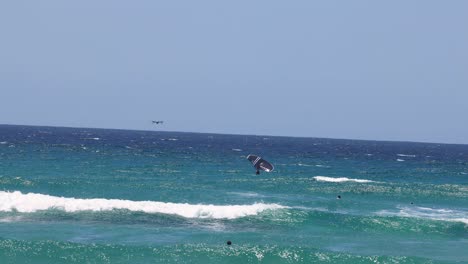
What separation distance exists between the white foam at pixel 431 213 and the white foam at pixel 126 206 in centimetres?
817

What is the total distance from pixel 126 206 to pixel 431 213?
Answer: 2085 centimetres

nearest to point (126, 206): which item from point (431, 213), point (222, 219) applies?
point (222, 219)

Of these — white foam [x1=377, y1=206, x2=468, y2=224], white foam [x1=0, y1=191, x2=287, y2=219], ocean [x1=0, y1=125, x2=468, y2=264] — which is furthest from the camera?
white foam [x1=377, y1=206, x2=468, y2=224]

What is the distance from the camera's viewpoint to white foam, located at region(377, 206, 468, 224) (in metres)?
39.2

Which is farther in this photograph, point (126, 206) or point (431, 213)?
point (431, 213)

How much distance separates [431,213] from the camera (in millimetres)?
41562

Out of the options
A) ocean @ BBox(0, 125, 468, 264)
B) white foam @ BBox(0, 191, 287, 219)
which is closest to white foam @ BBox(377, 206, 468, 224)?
ocean @ BBox(0, 125, 468, 264)

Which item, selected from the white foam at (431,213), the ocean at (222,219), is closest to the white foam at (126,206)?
the ocean at (222,219)

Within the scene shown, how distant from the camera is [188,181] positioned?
55906 mm

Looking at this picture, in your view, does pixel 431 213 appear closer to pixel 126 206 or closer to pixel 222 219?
pixel 222 219

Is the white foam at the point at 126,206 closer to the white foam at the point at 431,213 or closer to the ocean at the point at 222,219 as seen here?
the ocean at the point at 222,219

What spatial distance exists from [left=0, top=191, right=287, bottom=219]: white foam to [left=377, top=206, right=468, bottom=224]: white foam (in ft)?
26.8

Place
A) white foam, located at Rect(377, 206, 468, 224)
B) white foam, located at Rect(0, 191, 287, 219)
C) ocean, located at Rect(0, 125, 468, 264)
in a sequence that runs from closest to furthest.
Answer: ocean, located at Rect(0, 125, 468, 264), white foam, located at Rect(0, 191, 287, 219), white foam, located at Rect(377, 206, 468, 224)

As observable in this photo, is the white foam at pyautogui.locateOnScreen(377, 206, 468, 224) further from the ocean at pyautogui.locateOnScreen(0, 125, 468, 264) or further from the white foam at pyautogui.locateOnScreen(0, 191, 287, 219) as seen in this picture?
the white foam at pyautogui.locateOnScreen(0, 191, 287, 219)
